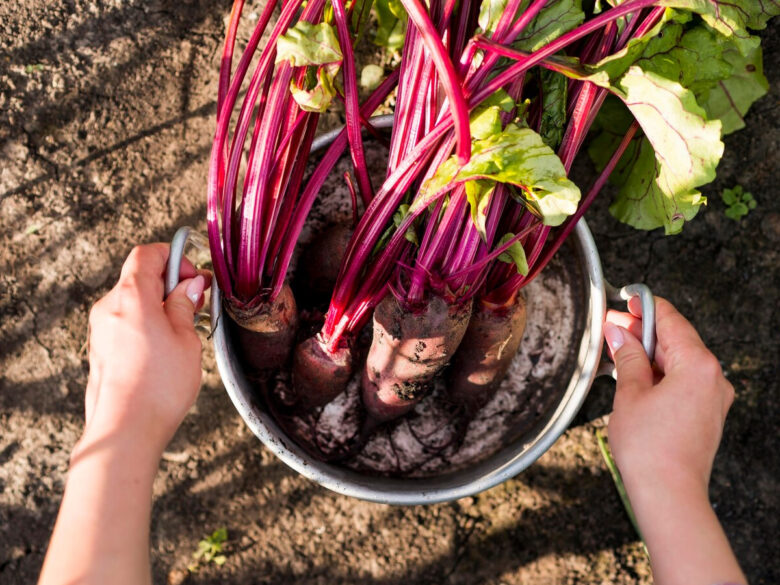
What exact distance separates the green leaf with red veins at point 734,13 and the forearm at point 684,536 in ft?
2.74

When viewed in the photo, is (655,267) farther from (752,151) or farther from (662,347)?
(662,347)

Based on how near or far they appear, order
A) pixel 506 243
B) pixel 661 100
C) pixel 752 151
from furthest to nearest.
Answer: pixel 752 151 → pixel 506 243 → pixel 661 100

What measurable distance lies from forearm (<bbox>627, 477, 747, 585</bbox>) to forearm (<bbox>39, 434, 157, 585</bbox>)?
94 cm

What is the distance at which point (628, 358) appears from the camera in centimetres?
129

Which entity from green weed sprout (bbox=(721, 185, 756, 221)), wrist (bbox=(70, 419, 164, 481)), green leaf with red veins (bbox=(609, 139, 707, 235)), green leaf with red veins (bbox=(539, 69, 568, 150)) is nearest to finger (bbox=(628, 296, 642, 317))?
green leaf with red veins (bbox=(609, 139, 707, 235))

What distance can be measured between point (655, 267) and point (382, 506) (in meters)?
1.09

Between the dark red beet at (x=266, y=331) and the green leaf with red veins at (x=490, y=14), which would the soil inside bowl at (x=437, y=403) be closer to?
the dark red beet at (x=266, y=331)

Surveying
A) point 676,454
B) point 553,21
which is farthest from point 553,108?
point 676,454

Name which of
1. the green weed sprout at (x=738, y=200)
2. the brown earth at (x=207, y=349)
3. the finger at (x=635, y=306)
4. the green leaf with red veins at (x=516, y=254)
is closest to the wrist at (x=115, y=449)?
the brown earth at (x=207, y=349)

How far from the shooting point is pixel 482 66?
117 centimetres

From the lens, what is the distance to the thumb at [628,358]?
1260 mm

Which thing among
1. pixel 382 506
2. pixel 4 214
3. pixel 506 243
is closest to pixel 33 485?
pixel 4 214

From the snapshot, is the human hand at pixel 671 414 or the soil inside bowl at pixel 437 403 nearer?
the human hand at pixel 671 414

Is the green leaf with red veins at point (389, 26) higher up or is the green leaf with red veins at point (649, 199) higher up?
the green leaf with red veins at point (389, 26)
